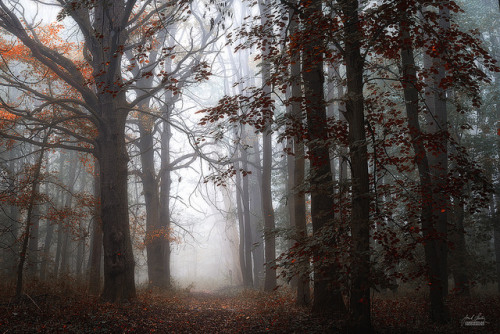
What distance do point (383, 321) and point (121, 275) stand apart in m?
6.47

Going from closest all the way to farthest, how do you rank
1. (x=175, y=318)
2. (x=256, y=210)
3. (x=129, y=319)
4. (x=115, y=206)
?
(x=129, y=319) → (x=175, y=318) → (x=115, y=206) → (x=256, y=210)

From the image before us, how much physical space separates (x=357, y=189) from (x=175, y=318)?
17.5ft

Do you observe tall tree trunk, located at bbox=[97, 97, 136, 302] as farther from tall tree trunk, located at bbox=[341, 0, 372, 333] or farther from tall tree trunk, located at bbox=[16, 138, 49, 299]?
tall tree trunk, located at bbox=[341, 0, 372, 333]

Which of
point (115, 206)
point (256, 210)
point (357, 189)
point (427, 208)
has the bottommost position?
point (427, 208)

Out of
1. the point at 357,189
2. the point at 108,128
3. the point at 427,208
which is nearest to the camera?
the point at 357,189

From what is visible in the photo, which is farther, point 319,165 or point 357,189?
point 319,165

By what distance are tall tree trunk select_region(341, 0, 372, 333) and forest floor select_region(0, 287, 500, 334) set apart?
2.59ft

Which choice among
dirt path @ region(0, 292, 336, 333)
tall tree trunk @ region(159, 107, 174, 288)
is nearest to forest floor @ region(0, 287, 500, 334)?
dirt path @ region(0, 292, 336, 333)

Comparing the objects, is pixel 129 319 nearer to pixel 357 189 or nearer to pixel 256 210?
pixel 357 189

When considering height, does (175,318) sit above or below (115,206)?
below

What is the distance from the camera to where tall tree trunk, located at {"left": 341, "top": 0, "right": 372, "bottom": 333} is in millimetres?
5371

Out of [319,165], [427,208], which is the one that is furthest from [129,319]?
[427,208]

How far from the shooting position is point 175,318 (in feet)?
27.3

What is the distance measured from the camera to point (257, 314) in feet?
29.2
